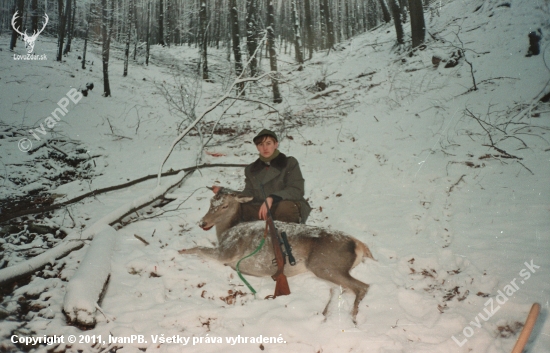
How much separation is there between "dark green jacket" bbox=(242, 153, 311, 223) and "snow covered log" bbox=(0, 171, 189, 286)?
6.90 ft

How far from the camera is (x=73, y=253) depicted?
4.28 metres

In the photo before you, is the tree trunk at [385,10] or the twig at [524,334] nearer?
the twig at [524,334]

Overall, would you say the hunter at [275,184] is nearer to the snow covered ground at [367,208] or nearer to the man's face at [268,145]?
the man's face at [268,145]

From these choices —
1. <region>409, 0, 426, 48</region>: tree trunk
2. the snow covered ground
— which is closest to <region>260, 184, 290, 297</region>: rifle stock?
the snow covered ground

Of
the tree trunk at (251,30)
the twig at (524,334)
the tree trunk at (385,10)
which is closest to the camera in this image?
the twig at (524,334)

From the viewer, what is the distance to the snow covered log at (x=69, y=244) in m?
3.47

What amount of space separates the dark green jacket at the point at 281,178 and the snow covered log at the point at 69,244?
2.10 metres

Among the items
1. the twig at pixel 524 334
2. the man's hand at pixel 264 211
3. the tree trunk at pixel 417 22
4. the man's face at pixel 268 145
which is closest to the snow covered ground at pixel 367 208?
the tree trunk at pixel 417 22

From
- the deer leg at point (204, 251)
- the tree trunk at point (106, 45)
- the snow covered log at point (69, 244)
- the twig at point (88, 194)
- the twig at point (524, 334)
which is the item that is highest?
the tree trunk at point (106, 45)

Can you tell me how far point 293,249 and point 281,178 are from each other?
1473 mm

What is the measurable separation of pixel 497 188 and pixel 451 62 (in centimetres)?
752

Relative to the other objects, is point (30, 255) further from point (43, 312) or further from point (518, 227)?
point (518, 227)

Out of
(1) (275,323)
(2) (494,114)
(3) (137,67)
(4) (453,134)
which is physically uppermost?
(3) (137,67)

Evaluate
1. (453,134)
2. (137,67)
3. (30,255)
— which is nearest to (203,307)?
(30,255)
